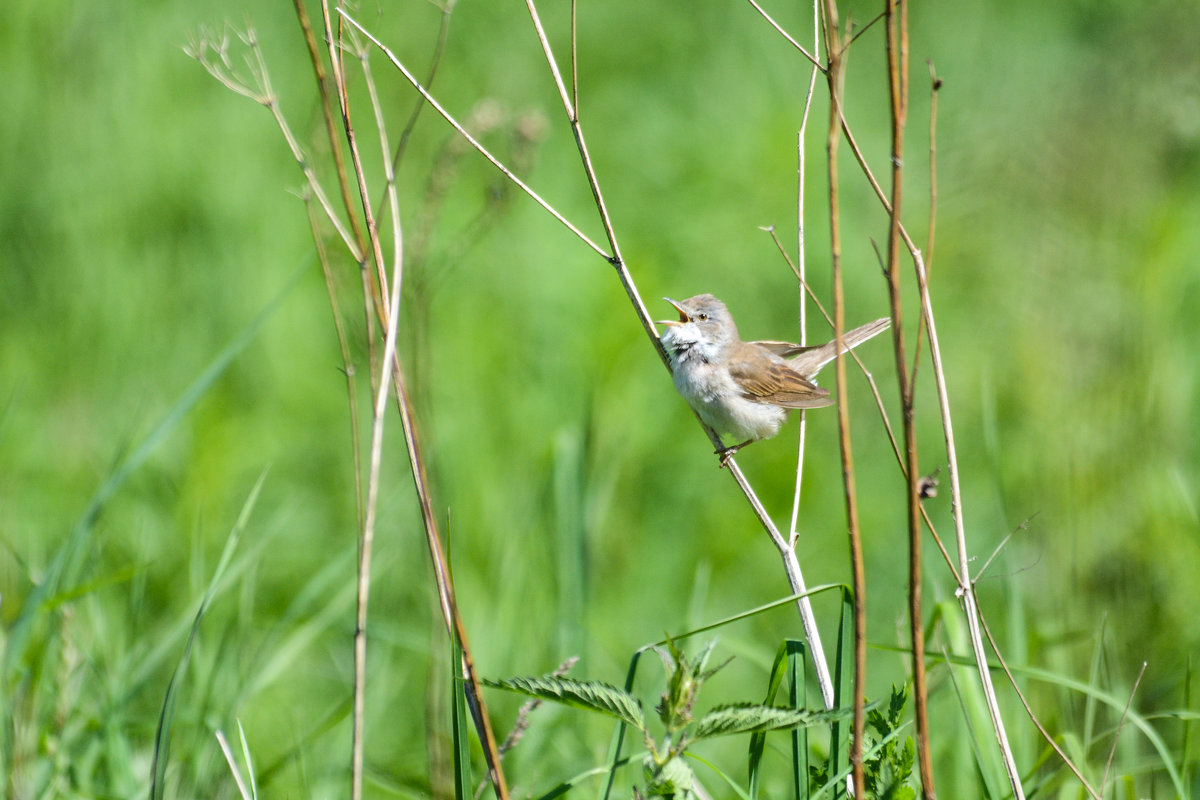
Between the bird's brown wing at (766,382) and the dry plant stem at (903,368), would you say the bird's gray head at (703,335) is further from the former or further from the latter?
the dry plant stem at (903,368)

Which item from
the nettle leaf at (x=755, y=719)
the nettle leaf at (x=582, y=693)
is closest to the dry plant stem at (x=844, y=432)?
the nettle leaf at (x=755, y=719)

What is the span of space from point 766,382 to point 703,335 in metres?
0.28

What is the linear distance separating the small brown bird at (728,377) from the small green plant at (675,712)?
1825 mm

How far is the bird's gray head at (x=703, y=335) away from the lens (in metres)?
3.57

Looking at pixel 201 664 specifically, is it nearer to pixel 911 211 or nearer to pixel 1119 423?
pixel 1119 423

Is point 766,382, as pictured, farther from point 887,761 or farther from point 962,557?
point 887,761

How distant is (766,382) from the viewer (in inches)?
145

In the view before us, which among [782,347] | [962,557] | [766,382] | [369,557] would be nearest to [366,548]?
[369,557]

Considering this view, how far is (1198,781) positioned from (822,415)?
2883mm

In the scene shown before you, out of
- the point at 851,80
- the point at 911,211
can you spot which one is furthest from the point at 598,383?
the point at 851,80

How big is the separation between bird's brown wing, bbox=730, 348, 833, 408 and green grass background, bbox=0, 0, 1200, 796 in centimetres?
60

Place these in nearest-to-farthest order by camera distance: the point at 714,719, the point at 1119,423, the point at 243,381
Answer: the point at 714,719, the point at 1119,423, the point at 243,381

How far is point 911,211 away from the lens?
610cm

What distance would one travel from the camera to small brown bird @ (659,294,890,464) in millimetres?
3475
